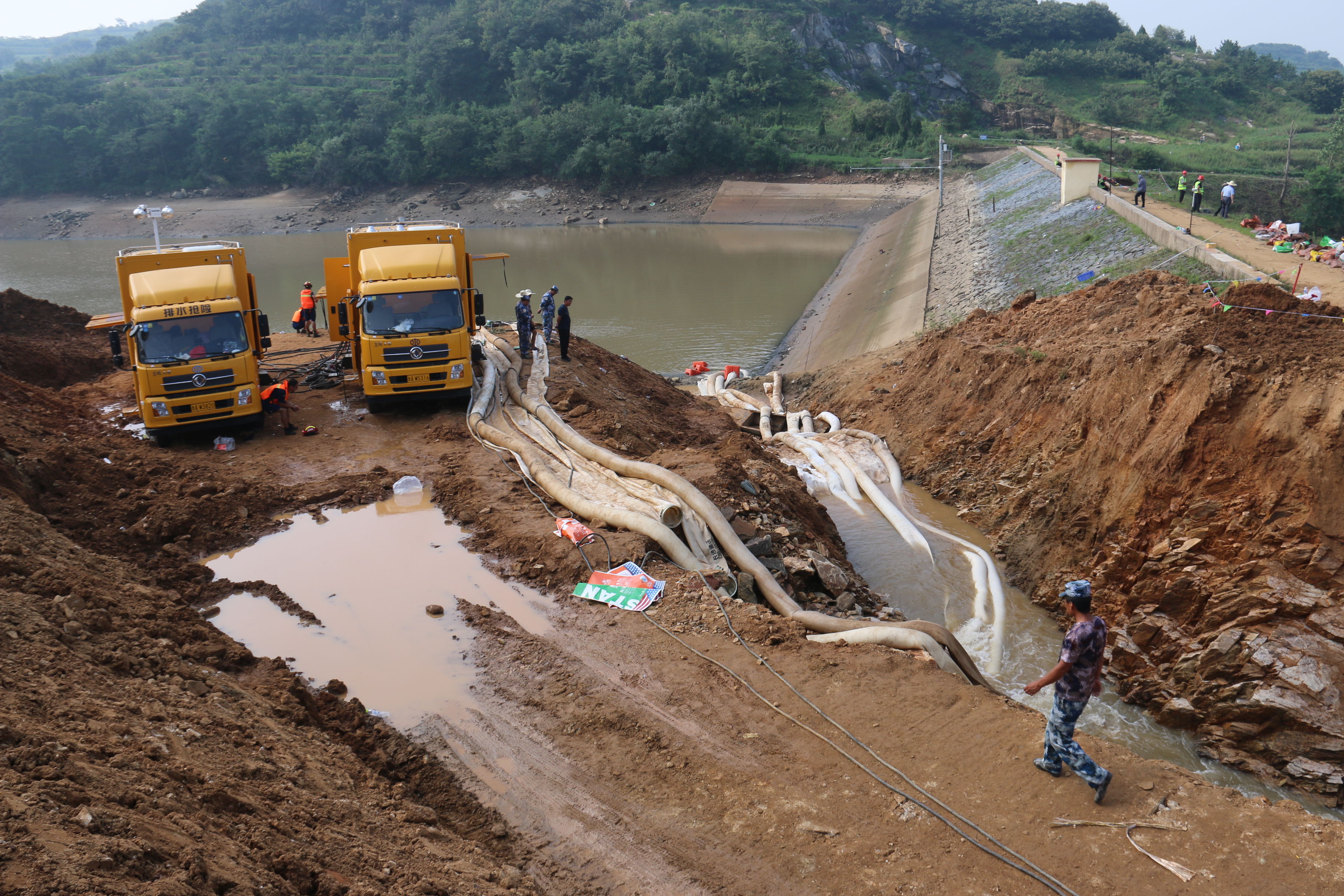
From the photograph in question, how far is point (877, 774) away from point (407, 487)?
8.80 meters

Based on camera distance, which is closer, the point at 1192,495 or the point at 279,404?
the point at 1192,495

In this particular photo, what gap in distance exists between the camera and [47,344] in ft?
69.9

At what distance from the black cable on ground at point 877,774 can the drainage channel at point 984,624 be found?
11.1ft

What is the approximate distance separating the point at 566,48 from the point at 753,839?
95.1m

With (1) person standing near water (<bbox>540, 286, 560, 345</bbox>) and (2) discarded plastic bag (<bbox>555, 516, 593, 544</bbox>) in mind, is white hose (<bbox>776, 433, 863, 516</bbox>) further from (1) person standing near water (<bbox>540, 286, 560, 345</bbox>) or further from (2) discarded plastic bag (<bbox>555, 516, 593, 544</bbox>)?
(2) discarded plastic bag (<bbox>555, 516, 593, 544</bbox>)

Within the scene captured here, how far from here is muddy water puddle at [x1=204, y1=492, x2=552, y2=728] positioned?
8.68 meters

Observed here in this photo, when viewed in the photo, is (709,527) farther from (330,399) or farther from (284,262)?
(284,262)

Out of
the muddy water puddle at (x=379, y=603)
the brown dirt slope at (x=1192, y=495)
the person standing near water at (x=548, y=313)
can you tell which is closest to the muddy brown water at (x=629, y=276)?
the person standing near water at (x=548, y=313)

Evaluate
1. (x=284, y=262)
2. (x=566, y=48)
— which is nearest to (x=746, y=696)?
(x=284, y=262)

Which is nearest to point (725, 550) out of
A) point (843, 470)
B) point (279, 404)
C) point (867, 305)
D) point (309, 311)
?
point (843, 470)

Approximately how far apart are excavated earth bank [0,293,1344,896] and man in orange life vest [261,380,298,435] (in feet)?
16.2

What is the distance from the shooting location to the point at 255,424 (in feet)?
51.9

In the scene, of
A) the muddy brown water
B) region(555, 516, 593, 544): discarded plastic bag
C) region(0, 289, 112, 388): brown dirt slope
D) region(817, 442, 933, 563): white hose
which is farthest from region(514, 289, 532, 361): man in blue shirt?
region(0, 289, 112, 388): brown dirt slope

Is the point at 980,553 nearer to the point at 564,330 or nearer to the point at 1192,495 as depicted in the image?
the point at 1192,495
